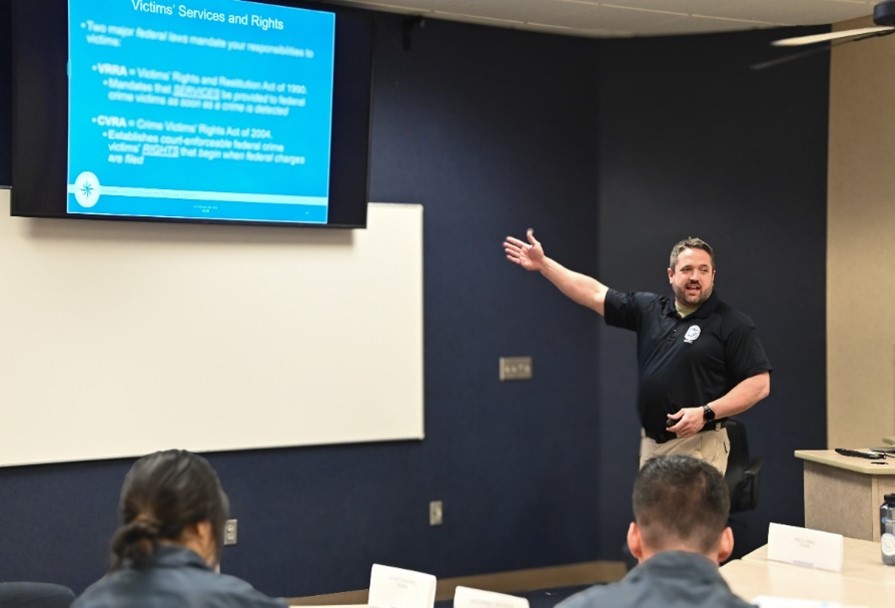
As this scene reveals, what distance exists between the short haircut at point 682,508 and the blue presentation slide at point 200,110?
3180 mm

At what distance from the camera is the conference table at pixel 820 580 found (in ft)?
9.96

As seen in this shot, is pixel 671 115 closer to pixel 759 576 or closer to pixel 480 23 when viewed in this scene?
pixel 480 23

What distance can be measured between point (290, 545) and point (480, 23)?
2.77 meters

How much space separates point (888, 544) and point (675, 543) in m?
1.49

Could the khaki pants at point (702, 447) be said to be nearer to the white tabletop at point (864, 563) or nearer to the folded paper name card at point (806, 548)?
the white tabletop at point (864, 563)

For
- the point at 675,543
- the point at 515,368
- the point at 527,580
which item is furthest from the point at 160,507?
the point at 527,580

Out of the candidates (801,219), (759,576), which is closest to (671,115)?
(801,219)

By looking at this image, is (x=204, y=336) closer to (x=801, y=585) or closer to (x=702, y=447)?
(x=702, y=447)

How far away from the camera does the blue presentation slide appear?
471 centimetres

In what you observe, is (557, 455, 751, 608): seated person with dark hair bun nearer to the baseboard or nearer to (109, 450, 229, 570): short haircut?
(109, 450, 229, 570): short haircut

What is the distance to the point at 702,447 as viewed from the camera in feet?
15.1

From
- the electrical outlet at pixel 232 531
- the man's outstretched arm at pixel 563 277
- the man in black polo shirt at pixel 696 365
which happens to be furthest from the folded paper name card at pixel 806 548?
the electrical outlet at pixel 232 531

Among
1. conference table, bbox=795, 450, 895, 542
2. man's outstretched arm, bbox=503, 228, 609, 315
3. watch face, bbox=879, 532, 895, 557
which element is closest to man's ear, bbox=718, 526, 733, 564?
watch face, bbox=879, 532, 895, 557

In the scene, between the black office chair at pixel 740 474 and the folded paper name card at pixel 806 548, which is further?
the black office chair at pixel 740 474
